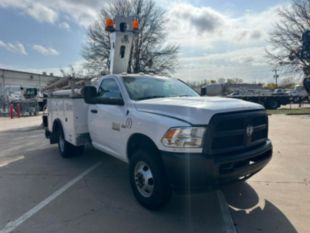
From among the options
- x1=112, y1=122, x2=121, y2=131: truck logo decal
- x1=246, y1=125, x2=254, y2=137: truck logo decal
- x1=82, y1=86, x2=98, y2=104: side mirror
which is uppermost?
x1=82, y1=86, x2=98, y2=104: side mirror

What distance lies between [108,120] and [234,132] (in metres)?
2.24

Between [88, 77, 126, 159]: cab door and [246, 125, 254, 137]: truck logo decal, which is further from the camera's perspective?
[88, 77, 126, 159]: cab door

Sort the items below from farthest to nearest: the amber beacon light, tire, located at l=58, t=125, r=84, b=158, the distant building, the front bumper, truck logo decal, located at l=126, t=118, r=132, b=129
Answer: the distant building < the amber beacon light < tire, located at l=58, t=125, r=84, b=158 < truck logo decal, located at l=126, t=118, r=132, b=129 < the front bumper

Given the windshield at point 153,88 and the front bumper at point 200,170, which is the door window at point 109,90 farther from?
the front bumper at point 200,170

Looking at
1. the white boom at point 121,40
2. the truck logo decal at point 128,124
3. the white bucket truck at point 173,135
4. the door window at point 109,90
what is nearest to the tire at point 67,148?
the white bucket truck at point 173,135

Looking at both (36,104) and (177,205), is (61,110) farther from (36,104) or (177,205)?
(36,104)

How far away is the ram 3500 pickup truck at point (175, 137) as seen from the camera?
317 cm

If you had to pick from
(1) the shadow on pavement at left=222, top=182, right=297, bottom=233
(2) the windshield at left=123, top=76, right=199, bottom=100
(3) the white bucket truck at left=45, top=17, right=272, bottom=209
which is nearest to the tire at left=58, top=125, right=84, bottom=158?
(3) the white bucket truck at left=45, top=17, right=272, bottom=209

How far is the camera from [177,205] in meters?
A: 3.94

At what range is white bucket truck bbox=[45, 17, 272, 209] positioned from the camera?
317 cm

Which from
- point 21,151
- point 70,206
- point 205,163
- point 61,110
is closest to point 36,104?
point 21,151

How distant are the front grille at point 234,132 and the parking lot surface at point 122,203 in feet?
3.13

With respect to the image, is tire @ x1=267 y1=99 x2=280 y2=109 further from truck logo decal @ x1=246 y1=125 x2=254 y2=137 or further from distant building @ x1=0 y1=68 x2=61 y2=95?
distant building @ x1=0 y1=68 x2=61 y2=95

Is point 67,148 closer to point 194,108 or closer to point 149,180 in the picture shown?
point 149,180
